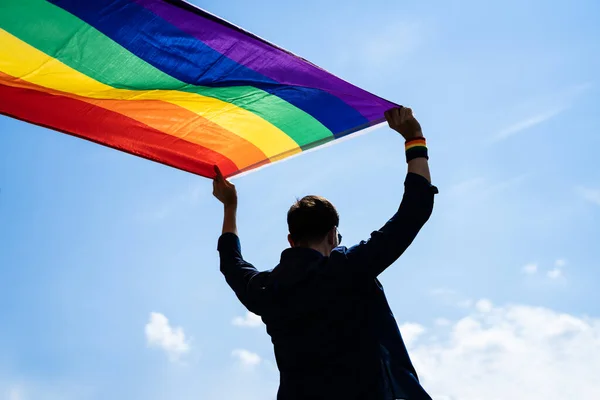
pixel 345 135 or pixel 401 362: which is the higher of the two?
pixel 345 135

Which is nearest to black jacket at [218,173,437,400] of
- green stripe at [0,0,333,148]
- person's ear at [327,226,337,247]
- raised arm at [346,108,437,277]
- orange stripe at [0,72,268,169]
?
raised arm at [346,108,437,277]

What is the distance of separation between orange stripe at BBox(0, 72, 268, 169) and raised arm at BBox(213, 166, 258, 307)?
1.08 feet

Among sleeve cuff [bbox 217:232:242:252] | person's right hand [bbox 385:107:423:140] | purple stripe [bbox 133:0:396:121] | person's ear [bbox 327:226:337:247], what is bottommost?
person's ear [bbox 327:226:337:247]

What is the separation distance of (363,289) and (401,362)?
325 mm

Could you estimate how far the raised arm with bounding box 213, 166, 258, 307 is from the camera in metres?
3.16

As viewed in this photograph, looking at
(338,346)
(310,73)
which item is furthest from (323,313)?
(310,73)

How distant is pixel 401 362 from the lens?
265cm

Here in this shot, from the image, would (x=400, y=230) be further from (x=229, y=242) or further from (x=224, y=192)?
(x=224, y=192)

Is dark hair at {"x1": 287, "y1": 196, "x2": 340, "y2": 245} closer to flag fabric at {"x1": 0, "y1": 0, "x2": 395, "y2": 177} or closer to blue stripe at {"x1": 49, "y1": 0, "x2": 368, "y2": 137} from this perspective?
flag fabric at {"x1": 0, "y1": 0, "x2": 395, "y2": 177}

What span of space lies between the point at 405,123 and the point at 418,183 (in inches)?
18.6

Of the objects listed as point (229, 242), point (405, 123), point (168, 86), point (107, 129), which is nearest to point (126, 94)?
point (168, 86)

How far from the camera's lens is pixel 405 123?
3104 mm

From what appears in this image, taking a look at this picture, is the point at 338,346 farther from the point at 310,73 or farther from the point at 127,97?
the point at 127,97

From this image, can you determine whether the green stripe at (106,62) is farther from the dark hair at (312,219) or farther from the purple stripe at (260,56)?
the dark hair at (312,219)
